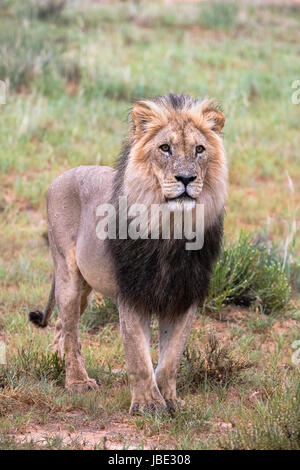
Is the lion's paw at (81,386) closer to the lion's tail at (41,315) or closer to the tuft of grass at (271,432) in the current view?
the lion's tail at (41,315)

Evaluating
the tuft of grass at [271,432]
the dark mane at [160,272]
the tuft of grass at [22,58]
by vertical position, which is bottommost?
the tuft of grass at [271,432]

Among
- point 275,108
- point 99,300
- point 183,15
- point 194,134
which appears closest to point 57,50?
point 275,108

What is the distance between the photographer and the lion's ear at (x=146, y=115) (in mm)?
4520

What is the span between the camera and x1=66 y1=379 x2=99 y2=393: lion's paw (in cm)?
508

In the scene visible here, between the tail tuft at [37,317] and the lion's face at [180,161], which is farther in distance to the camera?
the tail tuft at [37,317]

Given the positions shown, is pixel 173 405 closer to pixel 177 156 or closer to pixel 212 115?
pixel 177 156

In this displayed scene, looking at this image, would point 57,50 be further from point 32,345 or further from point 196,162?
point 196,162

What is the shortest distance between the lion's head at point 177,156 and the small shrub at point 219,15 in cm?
1276

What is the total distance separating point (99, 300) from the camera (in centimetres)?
678

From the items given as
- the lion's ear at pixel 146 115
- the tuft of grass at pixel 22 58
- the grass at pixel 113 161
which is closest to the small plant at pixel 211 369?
the grass at pixel 113 161

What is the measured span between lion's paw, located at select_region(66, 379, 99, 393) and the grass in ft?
0.31

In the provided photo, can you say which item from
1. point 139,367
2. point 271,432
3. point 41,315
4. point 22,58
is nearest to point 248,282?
point 41,315

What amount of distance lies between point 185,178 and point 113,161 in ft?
10.8
